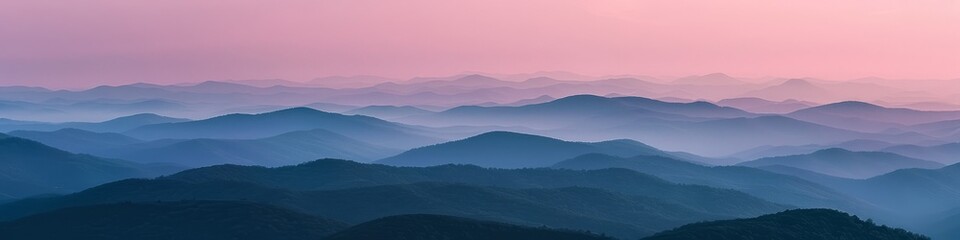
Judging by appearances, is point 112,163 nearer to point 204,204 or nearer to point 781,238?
point 204,204

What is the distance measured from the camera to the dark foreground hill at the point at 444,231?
6356 cm

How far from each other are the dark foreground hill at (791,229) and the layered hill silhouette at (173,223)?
25810 millimetres

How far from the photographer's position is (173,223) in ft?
251

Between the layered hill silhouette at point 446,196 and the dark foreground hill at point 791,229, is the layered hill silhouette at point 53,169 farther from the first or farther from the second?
the dark foreground hill at point 791,229

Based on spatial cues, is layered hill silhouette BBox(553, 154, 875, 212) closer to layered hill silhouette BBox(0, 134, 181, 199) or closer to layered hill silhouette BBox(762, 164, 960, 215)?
layered hill silhouette BBox(762, 164, 960, 215)

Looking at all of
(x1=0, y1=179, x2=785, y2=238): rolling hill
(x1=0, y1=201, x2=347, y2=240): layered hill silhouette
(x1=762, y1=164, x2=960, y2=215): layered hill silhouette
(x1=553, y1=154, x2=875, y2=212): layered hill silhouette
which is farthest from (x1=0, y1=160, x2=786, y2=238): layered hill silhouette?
(x1=762, y1=164, x2=960, y2=215): layered hill silhouette

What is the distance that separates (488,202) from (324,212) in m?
16.6

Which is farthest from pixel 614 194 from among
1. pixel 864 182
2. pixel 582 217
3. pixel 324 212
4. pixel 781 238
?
pixel 864 182

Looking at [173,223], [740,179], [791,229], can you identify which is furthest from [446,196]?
[740,179]

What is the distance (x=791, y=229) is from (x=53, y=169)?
133038 mm

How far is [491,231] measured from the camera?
64688mm

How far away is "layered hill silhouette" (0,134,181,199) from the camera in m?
155

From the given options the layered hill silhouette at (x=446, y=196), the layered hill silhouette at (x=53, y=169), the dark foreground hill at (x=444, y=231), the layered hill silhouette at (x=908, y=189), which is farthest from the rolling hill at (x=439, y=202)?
the layered hill silhouette at (x=908, y=189)

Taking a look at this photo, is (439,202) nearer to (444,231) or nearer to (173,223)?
(173,223)
